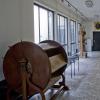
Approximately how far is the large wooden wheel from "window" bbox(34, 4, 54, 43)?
302 centimetres

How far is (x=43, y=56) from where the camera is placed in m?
3.89

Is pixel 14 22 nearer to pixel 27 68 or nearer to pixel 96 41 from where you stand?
pixel 27 68

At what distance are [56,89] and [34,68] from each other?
211 cm

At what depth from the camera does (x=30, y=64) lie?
3916 millimetres

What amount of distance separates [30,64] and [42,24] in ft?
13.9

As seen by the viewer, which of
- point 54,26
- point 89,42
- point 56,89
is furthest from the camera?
point 89,42

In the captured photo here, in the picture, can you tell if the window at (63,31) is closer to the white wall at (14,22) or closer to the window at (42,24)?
the window at (42,24)

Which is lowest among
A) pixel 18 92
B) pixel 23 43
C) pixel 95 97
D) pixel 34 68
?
pixel 95 97

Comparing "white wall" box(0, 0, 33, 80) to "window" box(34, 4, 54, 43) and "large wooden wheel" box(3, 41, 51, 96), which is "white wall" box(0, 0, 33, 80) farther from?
"window" box(34, 4, 54, 43)

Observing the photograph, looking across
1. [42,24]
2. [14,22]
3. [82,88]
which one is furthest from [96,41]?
[14,22]

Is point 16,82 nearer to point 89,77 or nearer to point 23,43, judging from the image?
point 23,43

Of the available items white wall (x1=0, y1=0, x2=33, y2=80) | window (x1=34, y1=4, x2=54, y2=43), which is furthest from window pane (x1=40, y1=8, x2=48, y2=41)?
white wall (x1=0, y1=0, x2=33, y2=80)

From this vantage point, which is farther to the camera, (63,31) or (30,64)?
(63,31)

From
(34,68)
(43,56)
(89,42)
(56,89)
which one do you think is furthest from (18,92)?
(89,42)
